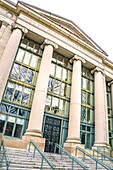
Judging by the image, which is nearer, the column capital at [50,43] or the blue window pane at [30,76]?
the blue window pane at [30,76]

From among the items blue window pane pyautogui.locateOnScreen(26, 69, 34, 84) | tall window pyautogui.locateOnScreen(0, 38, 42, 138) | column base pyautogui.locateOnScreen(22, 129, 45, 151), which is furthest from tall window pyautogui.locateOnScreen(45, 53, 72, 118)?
column base pyautogui.locateOnScreen(22, 129, 45, 151)

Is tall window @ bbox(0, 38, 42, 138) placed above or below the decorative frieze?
below

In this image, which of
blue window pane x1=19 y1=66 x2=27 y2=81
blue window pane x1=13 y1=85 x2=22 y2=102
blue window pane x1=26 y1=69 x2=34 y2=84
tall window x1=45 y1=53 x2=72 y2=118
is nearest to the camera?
blue window pane x1=13 y1=85 x2=22 y2=102

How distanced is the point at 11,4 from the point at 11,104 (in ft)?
32.9

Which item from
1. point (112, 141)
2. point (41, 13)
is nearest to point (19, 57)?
point (41, 13)

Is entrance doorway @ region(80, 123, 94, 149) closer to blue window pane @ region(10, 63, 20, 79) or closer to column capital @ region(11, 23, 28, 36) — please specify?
blue window pane @ region(10, 63, 20, 79)

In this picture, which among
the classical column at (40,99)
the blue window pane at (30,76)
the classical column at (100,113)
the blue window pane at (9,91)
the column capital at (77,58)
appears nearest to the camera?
the classical column at (40,99)

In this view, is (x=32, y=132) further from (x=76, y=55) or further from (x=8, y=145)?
(x=76, y=55)

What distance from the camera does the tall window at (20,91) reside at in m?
10.6

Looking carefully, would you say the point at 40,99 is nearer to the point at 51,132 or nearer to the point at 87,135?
the point at 51,132

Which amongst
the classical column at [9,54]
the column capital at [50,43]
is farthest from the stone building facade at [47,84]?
the column capital at [50,43]

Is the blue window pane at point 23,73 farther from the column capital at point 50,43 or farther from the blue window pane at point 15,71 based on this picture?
the column capital at point 50,43

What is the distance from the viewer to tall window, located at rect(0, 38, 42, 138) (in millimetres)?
10562

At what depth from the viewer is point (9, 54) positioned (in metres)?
11.1
